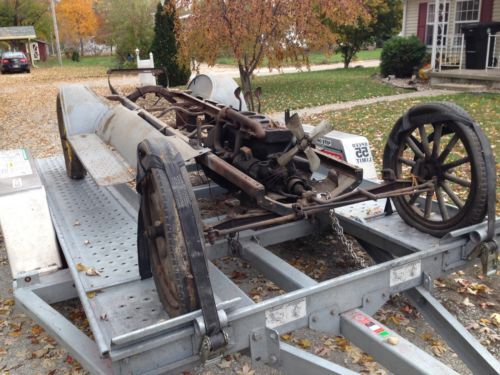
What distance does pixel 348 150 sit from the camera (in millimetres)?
5039

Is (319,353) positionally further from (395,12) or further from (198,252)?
(395,12)

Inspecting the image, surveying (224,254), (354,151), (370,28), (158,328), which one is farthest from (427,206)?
(370,28)

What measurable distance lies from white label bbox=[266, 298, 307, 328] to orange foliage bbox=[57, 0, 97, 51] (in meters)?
71.1

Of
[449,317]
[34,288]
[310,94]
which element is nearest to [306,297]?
[449,317]

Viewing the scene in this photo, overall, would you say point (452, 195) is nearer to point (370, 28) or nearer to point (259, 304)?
point (259, 304)

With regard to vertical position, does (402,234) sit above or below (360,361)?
above

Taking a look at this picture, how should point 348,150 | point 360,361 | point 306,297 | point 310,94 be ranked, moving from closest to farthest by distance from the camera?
point 306,297 → point 360,361 → point 348,150 → point 310,94

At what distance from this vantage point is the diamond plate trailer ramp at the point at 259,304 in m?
2.35

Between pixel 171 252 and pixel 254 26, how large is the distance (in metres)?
10.6

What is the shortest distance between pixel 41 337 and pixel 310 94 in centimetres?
1493

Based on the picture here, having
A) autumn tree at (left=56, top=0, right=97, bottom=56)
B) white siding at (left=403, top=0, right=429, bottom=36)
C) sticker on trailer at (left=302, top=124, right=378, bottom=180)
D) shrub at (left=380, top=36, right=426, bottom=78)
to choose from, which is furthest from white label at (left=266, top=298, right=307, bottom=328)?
autumn tree at (left=56, top=0, right=97, bottom=56)

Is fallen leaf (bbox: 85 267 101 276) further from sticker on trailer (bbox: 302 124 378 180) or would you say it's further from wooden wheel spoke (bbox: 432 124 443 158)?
sticker on trailer (bbox: 302 124 378 180)

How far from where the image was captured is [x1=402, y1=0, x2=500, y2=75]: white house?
17.5 metres

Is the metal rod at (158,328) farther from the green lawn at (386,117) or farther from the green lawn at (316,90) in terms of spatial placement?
the green lawn at (316,90)
